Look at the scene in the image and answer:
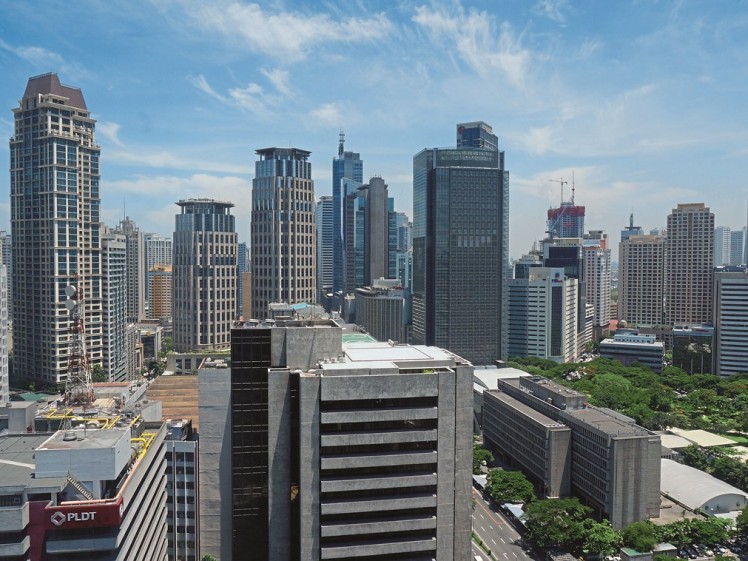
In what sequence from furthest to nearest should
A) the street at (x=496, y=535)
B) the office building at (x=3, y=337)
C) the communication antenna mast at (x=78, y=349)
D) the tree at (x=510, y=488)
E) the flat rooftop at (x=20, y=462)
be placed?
1. the office building at (x=3, y=337)
2. the tree at (x=510, y=488)
3. the street at (x=496, y=535)
4. the communication antenna mast at (x=78, y=349)
5. the flat rooftop at (x=20, y=462)

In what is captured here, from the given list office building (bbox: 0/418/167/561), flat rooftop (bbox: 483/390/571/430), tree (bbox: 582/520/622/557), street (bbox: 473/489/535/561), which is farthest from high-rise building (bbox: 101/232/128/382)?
tree (bbox: 582/520/622/557)

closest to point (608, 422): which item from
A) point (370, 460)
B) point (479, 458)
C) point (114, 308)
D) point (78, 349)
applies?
point (479, 458)

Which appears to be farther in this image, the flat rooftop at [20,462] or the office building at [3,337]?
the office building at [3,337]

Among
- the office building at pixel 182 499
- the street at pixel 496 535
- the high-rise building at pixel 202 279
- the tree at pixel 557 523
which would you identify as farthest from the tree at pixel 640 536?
the high-rise building at pixel 202 279

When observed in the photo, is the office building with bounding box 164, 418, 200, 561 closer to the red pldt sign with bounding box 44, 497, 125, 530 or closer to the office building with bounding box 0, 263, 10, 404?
the red pldt sign with bounding box 44, 497, 125, 530

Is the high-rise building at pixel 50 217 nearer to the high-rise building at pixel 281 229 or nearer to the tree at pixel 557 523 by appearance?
the high-rise building at pixel 281 229

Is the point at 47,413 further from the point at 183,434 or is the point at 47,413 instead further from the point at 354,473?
the point at 354,473
